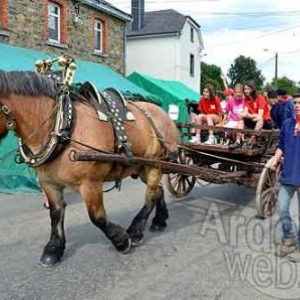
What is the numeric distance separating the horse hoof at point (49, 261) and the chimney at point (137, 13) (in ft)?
86.3

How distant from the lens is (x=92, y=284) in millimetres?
4387

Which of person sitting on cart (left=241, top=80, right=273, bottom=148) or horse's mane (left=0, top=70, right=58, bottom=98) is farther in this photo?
person sitting on cart (left=241, top=80, right=273, bottom=148)

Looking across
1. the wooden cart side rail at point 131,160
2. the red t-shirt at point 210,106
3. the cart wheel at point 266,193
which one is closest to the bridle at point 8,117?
the wooden cart side rail at point 131,160

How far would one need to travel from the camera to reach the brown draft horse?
452 centimetres

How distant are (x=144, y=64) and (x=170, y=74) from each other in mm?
1772

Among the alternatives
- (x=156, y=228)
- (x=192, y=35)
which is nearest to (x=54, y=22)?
(x=156, y=228)

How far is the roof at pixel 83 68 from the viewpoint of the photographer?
11747 mm

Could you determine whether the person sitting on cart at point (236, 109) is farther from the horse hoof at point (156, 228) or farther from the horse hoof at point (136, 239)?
the horse hoof at point (136, 239)

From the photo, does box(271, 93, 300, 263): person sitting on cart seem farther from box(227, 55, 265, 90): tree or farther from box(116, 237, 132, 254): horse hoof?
box(227, 55, 265, 90): tree

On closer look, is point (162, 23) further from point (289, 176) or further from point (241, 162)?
point (289, 176)

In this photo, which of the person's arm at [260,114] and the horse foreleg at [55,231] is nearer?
the horse foreleg at [55,231]

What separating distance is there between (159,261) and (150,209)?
36.8 inches

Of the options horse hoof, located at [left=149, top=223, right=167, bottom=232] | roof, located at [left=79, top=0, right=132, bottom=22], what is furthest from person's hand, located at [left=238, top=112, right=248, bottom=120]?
roof, located at [left=79, top=0, right=132, bottom=22]

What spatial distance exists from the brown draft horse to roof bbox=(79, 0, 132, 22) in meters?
12.5
